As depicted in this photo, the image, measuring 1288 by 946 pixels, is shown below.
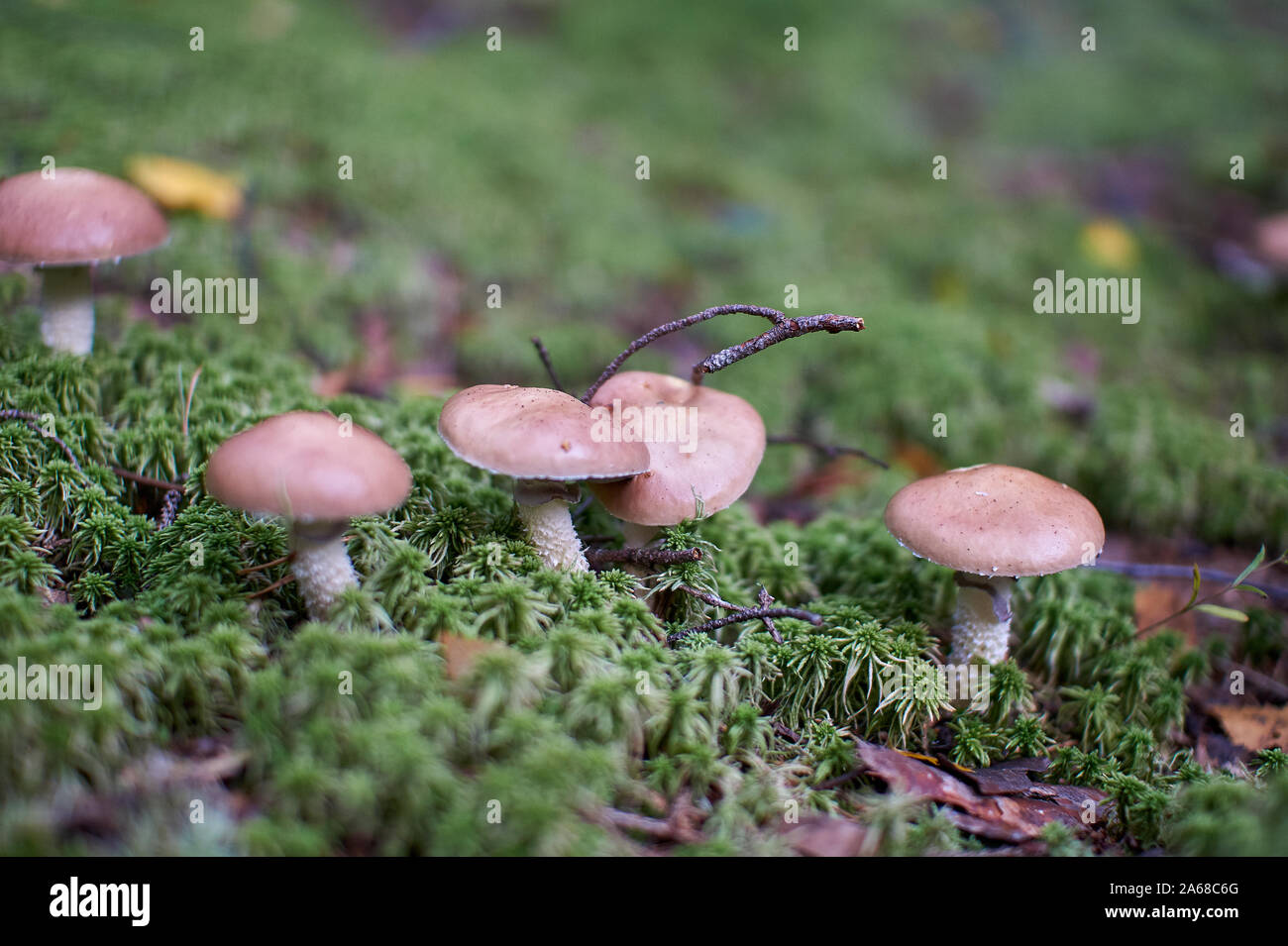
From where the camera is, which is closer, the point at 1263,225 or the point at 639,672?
the point at 639,672

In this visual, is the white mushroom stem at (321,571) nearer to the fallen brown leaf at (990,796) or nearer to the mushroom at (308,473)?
the mushroom at (308,473)

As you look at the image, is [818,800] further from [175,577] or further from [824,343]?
[824,343]

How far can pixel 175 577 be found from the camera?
2734 mm

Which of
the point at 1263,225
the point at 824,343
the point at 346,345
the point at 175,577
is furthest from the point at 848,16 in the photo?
the point at 175,577

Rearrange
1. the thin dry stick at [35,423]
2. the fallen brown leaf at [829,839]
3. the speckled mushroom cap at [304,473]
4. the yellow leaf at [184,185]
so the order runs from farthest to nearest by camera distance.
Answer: the yellow leaf at [184,185], the thin dry stick at [35,423], the fallen brown leaf at [829,839], the speckled mushroom cap at [304,473]

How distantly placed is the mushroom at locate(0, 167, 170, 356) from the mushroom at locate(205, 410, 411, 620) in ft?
4.58

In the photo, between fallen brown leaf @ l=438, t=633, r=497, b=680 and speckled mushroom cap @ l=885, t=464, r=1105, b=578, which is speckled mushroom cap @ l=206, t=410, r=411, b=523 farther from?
speckled mushroom cap @ l=885, t=464, r=1105, b=578

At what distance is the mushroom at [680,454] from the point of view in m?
2.82

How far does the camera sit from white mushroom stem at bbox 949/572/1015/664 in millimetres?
3162

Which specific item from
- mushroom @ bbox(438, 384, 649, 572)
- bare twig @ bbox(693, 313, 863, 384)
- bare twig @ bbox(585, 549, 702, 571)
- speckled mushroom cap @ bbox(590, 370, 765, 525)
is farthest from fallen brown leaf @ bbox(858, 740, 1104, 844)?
bare twig @ bbox(693, 313, 863, 384)

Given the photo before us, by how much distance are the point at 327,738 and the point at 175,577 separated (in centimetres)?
105

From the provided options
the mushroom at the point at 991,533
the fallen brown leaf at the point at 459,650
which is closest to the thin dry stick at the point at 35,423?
the fallen brown leaf at the point at 459,650

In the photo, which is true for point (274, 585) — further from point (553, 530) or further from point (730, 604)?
point (730, 604)

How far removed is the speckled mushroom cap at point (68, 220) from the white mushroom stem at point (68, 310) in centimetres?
39
